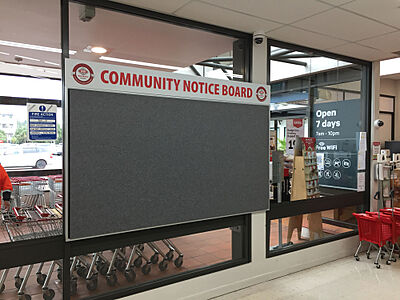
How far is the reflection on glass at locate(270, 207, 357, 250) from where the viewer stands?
414 centimetres

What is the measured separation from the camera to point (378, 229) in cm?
433

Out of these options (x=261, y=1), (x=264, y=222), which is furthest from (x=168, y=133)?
(x=264, y=222)

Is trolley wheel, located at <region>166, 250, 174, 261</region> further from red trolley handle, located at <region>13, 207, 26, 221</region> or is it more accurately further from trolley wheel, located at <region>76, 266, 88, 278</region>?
red trolley handle, located at <region>13, 207, 26, 221</region>

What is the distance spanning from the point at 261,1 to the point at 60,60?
1669mm

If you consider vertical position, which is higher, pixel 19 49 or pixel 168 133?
pixel 19 49

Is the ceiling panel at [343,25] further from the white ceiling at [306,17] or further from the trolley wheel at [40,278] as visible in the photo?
the trolley wheel at [40,278]

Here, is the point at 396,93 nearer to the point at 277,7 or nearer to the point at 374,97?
the point at 374,97

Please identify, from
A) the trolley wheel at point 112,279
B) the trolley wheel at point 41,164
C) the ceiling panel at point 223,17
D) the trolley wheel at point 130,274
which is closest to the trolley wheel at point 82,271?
the trolley wheel at point 112,279

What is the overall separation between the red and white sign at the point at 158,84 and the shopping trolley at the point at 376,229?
6.92 feet

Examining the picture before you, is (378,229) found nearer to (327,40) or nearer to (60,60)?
(327,40)

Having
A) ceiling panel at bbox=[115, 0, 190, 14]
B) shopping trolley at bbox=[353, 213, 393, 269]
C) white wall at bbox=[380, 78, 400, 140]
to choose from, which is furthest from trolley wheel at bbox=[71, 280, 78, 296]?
white wall at bbox=[380, 78, 400, 140]

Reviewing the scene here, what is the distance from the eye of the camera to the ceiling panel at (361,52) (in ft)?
13.8

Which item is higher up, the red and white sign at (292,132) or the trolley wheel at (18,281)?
the red and white sign at (292,132)

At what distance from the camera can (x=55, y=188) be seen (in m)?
2.79
